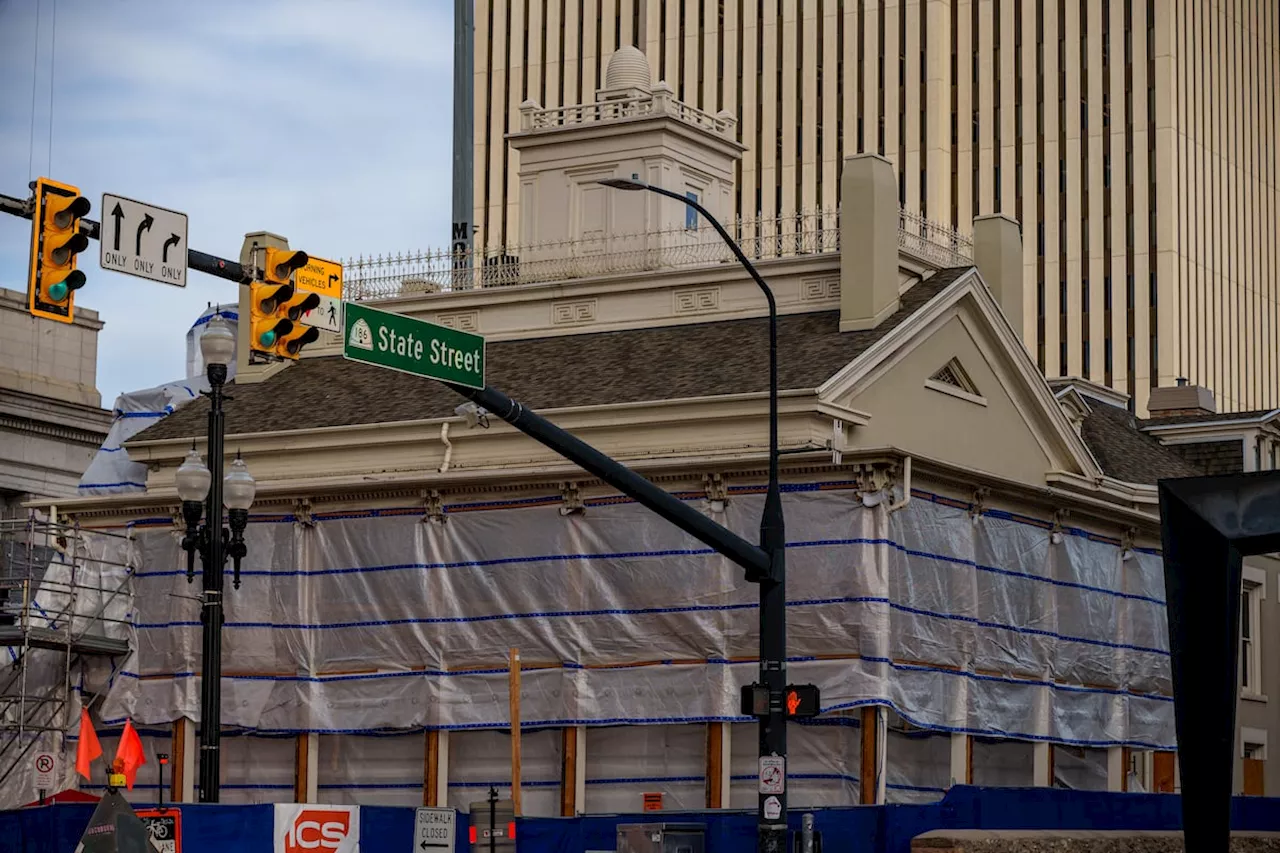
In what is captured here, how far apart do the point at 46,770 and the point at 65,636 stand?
2881mm

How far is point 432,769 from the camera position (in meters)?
42.1

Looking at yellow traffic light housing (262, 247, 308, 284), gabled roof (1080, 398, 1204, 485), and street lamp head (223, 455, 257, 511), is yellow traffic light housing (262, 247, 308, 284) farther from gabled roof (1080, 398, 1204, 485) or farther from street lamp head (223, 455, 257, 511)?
gabled roof (1080, 398, 1204, 485)

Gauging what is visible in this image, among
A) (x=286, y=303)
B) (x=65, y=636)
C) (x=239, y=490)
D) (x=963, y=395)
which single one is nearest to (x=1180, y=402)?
(x=963, y=395)

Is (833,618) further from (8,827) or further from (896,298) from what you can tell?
(8,827)

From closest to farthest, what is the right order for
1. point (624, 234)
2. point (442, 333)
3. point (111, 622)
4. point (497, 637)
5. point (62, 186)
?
point (62, 186) < point (442, 333) < point (497, 637) < point (111, 622) < point (624, 234)

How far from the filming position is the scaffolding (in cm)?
4303

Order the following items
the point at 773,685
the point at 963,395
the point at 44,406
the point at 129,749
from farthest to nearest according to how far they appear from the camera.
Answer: the point at 44,406
the point at 963,395
the point at 129,749
the point at 773,685

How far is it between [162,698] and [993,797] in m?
A: 17.7

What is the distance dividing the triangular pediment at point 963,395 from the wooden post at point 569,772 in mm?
7088

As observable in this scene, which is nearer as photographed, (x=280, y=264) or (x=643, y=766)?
(x=280, y=264)

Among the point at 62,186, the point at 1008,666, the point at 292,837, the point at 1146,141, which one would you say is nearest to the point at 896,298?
the point at 1008,666

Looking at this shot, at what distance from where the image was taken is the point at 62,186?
73.3ft

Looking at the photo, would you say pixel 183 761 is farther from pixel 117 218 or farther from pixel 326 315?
pixel 117 218

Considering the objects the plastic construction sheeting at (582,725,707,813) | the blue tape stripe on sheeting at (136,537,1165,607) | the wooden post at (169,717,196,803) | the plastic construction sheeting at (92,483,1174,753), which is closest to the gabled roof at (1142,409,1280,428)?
the plastic construction sheeting at (92,483,1174,753)
